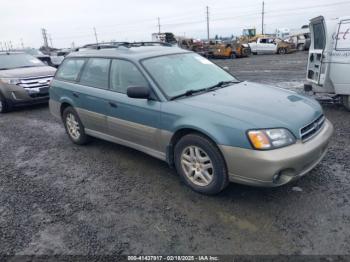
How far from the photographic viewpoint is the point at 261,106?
330 cm

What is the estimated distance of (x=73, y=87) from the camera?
5.02 m

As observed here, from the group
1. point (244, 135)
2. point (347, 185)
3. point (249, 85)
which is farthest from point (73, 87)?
point (347, 185)

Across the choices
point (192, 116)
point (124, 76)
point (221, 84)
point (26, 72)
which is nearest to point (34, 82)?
point (26, 72)

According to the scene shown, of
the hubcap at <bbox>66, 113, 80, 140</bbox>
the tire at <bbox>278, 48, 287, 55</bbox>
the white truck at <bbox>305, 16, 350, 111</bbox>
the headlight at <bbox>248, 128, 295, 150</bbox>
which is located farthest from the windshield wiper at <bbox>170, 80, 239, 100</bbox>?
the tire at <bbox>278, 48, 287, 55</bbox>

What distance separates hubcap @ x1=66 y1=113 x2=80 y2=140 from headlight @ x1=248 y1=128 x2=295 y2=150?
3.39 m

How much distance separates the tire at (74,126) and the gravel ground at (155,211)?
0.57 meters

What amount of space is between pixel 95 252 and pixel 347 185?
9.52 feet

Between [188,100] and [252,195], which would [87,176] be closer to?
[188,100]

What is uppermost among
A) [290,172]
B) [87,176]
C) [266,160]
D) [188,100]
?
[188,100]

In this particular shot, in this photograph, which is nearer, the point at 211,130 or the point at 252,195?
the point at 211,130

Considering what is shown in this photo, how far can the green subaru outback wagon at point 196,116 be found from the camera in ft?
9.73

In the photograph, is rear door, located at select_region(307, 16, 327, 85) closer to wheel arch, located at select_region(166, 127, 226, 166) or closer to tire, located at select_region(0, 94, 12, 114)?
wheel arch, located at select_region(166, 127, 226, 166)

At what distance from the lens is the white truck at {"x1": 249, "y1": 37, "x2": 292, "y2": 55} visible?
30480mm

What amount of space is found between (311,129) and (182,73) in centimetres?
179
